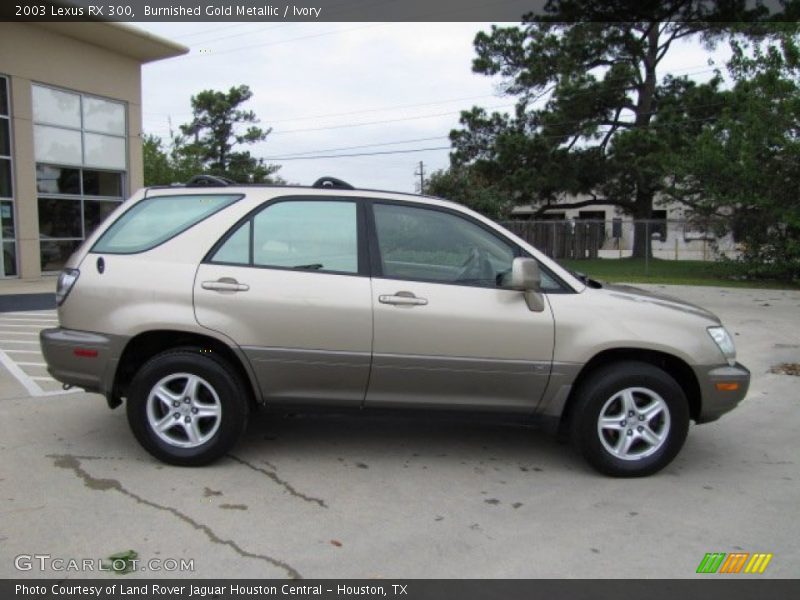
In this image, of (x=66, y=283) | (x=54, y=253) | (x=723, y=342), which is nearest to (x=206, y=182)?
(x=66, y=283)

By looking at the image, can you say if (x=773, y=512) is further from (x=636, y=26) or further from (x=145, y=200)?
(x=636, y=26)

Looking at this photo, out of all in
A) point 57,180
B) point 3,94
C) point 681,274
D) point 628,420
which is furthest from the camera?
point 681,274

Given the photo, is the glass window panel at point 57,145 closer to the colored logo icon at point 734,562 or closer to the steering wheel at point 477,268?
the steering wheel at point 477,268

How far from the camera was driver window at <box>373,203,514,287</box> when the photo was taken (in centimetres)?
437

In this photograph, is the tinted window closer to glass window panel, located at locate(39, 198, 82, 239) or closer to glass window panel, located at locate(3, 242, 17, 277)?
glass window panel, located at locate(3, 242, 17, 277)

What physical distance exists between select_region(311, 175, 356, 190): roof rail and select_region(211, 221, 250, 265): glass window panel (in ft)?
2.04

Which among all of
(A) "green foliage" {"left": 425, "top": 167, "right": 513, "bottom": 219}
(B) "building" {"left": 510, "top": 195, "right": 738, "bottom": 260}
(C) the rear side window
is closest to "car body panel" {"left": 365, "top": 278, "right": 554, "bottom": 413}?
(C) the rear side window

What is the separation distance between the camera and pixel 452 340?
421 centimetres

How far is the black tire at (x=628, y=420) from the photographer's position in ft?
14.0

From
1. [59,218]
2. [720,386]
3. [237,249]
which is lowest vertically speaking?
[720,386]

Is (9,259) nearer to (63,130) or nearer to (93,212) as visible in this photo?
(93,212)

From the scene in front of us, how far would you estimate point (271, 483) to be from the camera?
13.7 feet

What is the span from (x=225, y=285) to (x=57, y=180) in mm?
17632
